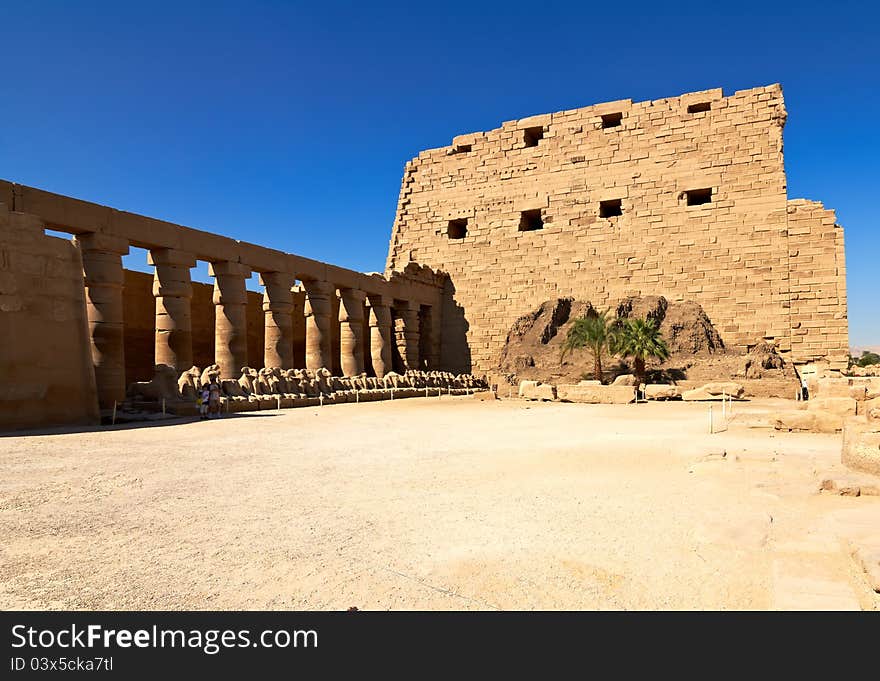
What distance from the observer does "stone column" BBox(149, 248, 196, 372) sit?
13.7 meters

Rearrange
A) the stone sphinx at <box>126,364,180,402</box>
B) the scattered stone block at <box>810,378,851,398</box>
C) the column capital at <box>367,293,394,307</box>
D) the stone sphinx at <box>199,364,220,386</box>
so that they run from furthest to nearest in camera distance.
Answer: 1. the column capital at <box>367,293,394,307</box>
2. the stone sphinx at <box>199,364,220,386</box>
3. the stone sphinx at <box>126,364,180,402</box>
4. the scattered stone block at <box>810,378,851,398</box>

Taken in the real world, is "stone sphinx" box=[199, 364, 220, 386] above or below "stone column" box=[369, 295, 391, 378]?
below

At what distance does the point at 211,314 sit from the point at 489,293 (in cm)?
1043

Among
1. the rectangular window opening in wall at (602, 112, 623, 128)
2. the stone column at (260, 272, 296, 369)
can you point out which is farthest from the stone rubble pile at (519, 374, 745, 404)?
the rectangular window opening in wall at (602, 112, 623, 128)

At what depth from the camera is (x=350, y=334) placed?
20.2 meters

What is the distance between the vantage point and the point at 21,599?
2.55 meters

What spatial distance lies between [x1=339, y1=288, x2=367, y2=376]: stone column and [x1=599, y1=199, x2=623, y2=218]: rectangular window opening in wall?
9.68 metres

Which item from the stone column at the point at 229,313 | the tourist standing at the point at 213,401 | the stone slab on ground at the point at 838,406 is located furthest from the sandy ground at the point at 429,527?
the stone column at the point at 229,313

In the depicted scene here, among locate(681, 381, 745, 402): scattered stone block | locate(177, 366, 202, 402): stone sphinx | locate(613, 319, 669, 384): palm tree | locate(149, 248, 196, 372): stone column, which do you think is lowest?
locate(681, 381, 745, 402): scattered stone block

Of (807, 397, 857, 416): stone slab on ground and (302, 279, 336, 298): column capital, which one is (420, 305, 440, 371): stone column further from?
(807, 397, 857, 416): stone slab on ground

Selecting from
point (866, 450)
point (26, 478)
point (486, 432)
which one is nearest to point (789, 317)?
point (486, 432)

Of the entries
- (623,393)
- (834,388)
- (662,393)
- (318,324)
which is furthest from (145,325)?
(834,388)

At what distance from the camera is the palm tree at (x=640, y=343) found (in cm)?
1944
